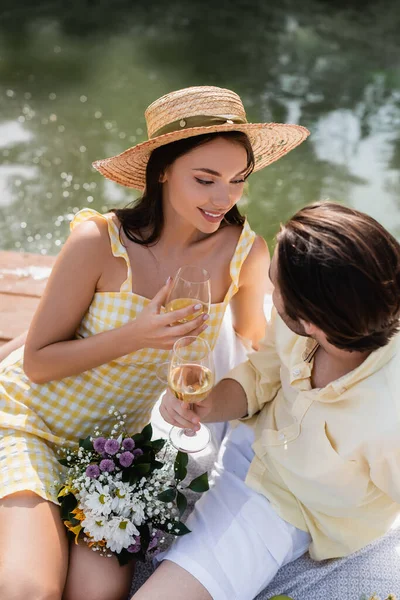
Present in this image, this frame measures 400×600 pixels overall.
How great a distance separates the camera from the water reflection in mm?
5500

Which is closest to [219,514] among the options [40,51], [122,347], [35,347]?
[122,347]

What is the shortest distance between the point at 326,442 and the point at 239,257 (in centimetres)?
84

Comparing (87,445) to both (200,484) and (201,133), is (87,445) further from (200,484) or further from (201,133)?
(201,133)

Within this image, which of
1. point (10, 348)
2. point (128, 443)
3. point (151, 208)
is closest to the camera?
point (128, 443)

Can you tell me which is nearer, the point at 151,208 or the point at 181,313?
the point at 181,313

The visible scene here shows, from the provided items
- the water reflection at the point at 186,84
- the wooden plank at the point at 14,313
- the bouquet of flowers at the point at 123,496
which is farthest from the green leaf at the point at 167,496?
the water reflection at the point at 186,84

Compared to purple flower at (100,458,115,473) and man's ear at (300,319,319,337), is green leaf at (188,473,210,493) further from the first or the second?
man's ear at (300,319,319,337)

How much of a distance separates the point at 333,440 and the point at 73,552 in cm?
98

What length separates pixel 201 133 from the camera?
7.12 ft

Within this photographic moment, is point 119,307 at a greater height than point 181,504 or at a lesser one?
greater

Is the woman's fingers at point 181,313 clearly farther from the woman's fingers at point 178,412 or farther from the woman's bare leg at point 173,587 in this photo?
the woman's bare leg at point 173,587

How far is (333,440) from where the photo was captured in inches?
82.0

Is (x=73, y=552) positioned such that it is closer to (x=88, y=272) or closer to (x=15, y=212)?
(x=88, y=272)

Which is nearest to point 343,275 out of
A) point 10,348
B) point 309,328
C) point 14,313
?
point 309,328
